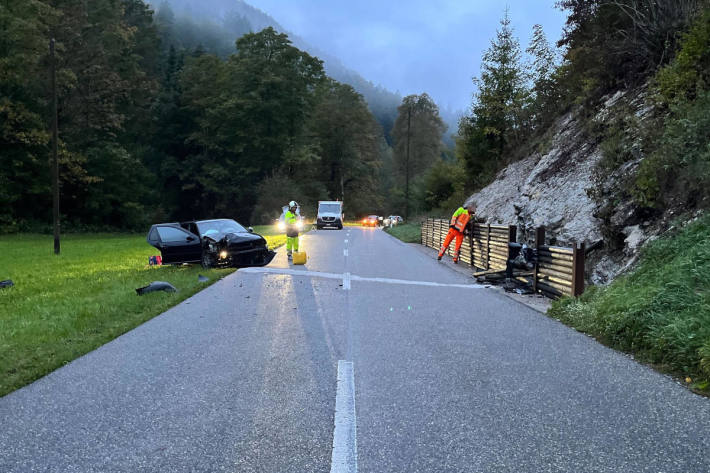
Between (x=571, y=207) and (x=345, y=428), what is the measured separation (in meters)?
10.8

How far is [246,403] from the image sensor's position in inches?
152

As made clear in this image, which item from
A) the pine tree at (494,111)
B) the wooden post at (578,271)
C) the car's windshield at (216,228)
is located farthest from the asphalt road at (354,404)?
the pine tree at (494,111)

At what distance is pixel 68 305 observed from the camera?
8.64 m

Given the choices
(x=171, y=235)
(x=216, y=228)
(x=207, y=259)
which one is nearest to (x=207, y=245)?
(x=207, y=259)

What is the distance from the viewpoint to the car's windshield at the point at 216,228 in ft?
45.6

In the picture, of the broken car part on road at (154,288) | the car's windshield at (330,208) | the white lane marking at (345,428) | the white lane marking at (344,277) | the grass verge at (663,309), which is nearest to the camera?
the white lane marking at (345,428)

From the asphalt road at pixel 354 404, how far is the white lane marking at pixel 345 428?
0.01 m

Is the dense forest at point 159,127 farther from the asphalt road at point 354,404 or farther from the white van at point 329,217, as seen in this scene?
the asphalt road at point 354,404

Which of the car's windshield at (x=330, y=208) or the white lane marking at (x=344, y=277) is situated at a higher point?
the car's windshield at (x=330, y=208)

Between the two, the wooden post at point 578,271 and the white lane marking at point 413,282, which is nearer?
the wooden post at point 578,271

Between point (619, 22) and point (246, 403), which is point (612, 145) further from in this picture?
point (246, 403)

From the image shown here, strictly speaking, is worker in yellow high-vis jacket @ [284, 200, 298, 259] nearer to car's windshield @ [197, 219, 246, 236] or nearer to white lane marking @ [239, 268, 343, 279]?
car's windshield @ [197, 219, 246, 236]

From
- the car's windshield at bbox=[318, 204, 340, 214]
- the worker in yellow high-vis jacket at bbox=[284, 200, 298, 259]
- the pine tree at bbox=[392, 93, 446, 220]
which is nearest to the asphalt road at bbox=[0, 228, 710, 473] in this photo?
the worker in yellow high-vis jacket at bbox=[284, 200, 298, 259]

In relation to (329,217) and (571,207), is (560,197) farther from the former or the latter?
(329,217)
